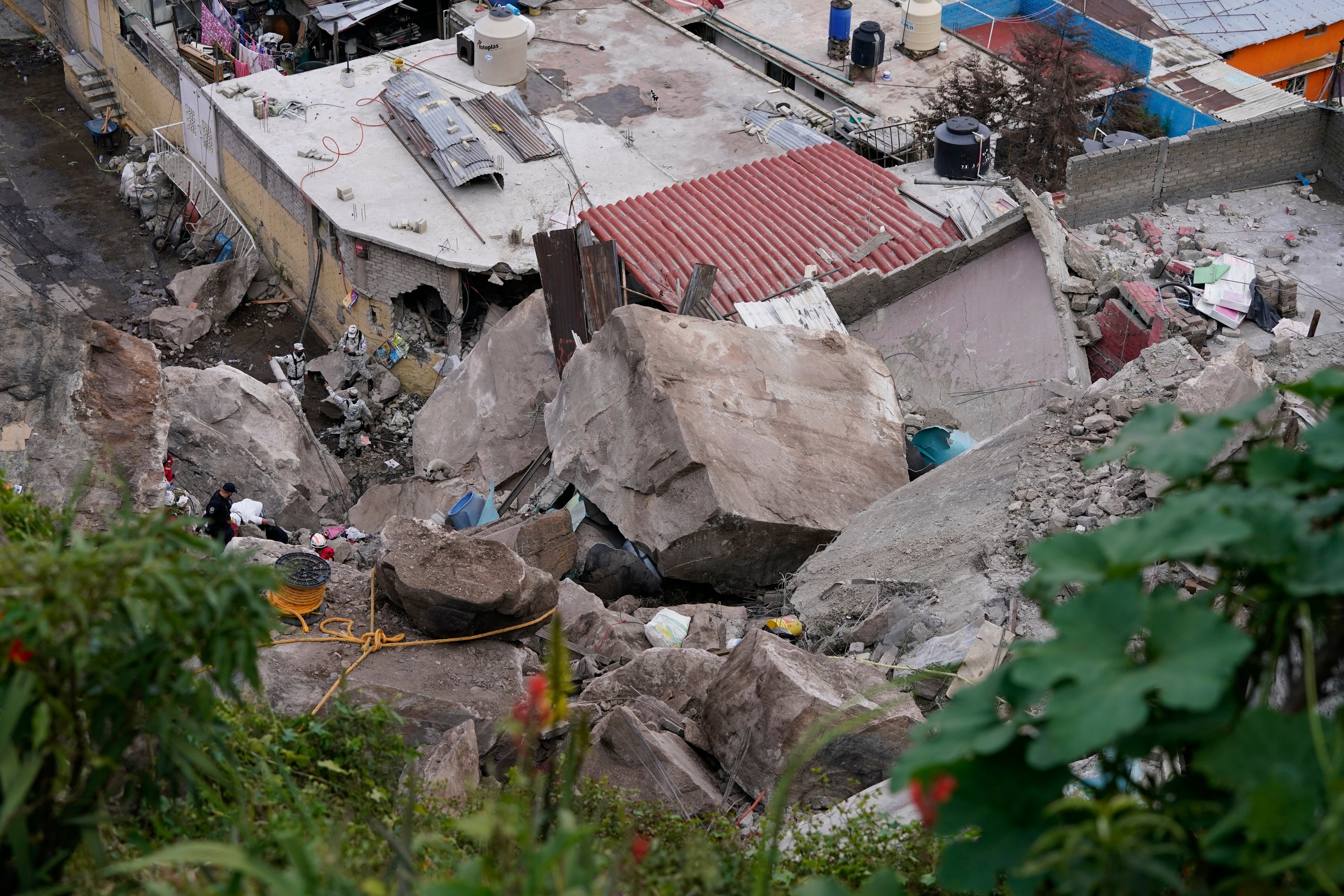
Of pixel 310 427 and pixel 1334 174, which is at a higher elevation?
pixel 1334 174

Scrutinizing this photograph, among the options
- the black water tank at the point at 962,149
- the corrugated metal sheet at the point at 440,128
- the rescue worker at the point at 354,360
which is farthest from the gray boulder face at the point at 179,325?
the black water tank at the point at 962,149

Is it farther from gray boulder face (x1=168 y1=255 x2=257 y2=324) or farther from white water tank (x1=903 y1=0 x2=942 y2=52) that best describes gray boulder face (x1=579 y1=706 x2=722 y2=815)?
white water tank (x1=903 y1=0 x2=942 y2=52)

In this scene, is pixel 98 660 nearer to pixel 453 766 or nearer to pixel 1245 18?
pixel 453 766

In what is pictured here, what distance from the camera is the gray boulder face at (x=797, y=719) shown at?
5.58 m

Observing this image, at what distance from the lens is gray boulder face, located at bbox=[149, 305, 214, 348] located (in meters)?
16.0

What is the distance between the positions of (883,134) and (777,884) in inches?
579

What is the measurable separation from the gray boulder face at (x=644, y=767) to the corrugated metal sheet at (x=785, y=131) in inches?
453

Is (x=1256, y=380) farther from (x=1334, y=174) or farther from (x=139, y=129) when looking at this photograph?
(x=139, y=129)

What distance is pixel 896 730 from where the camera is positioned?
5.61m

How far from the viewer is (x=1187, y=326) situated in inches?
423

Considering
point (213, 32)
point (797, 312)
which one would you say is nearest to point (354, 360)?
point (797, 312)

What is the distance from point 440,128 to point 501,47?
2.29m

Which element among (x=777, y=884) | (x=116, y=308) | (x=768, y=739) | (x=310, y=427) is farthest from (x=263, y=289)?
(x=777, y=884)

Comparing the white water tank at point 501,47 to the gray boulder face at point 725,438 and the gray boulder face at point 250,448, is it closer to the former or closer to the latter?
the gray boulder face at point 250,448
